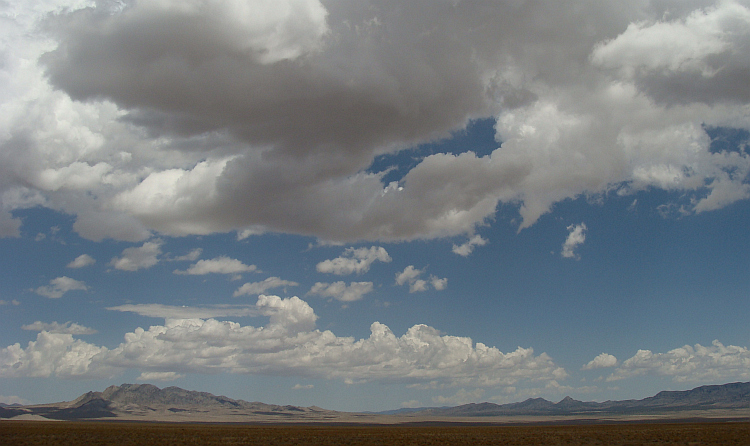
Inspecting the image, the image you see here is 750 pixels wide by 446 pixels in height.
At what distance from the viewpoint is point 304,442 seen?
81.1 meters

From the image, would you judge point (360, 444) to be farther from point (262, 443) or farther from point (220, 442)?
point (220, 442)

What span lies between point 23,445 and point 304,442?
37017 mm

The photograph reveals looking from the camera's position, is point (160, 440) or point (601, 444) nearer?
point (601, 444)

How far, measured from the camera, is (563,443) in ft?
265

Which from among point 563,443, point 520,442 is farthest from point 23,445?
point 563,443

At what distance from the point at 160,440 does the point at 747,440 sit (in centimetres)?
8523

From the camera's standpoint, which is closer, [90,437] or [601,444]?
[601,444]

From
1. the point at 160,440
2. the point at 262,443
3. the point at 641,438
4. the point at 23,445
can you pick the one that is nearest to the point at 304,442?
the point at 262,443

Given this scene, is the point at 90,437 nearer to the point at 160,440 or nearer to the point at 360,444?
the point at 160,440

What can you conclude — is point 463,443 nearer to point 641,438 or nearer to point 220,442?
point 641,438

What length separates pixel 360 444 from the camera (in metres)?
77.1

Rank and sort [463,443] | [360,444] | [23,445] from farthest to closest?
[463,443], [360,444], [23,445]

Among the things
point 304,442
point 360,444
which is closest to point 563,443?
point 360,444

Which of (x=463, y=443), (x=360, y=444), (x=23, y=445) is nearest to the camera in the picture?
(x=23, y=445)
